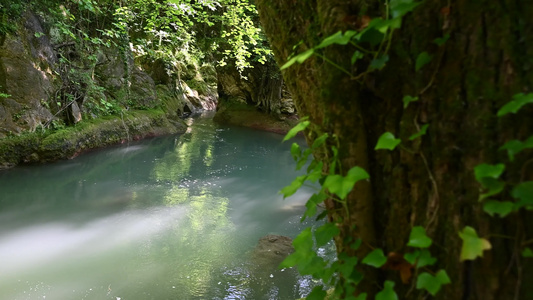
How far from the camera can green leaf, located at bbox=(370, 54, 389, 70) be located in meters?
0.92

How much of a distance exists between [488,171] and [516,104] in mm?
139

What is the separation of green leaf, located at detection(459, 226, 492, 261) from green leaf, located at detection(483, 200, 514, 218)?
0.05 m

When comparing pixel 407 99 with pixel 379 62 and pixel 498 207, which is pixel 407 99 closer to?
pixel 379 62

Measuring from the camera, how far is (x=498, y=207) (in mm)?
733

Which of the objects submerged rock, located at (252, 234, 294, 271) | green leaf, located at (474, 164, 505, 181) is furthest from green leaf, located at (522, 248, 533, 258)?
submerged rock, located at (252, 234, 294, 271)

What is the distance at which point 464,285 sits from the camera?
816 mm

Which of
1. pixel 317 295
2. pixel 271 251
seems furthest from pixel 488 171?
pixel 271 251

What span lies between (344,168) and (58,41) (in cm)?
1000

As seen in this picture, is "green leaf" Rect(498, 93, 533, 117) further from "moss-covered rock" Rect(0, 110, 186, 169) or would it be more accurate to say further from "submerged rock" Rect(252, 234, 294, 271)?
"moss-covered rock" Rect(0, 110, 186, 169)

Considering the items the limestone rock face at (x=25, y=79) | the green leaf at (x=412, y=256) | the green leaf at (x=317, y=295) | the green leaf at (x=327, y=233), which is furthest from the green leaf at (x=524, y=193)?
the limestone rock face at (x=25, y=79)

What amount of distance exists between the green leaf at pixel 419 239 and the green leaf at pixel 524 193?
195 mm

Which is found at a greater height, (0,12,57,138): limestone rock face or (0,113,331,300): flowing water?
(0,12,57,138): limestone rock face

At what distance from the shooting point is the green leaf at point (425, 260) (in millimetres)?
836

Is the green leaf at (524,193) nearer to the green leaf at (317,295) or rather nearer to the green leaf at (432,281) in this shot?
the green leaf at (432,281)
